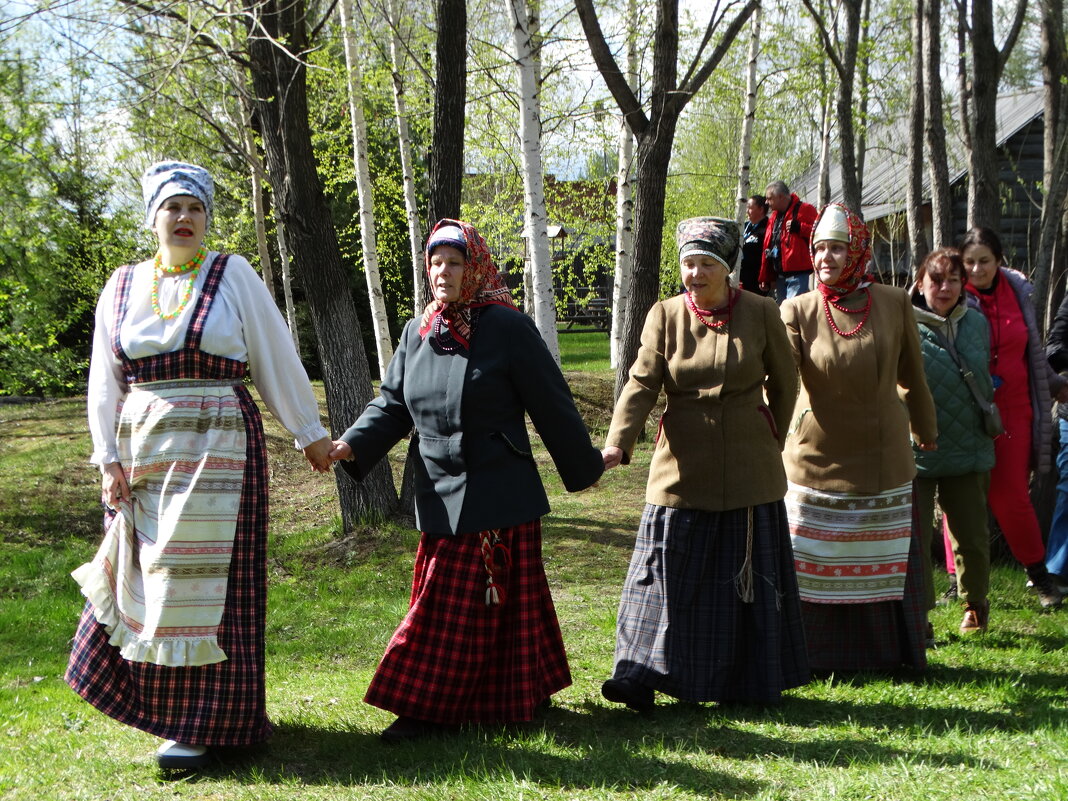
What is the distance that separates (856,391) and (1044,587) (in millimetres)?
2143

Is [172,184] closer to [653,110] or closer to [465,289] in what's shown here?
[465,289]

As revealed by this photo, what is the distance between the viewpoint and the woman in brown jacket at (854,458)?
4.52 m

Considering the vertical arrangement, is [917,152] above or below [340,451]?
above

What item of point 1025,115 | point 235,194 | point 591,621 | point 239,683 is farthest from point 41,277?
point 1025,115

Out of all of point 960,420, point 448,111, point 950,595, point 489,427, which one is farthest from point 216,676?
point 448,111

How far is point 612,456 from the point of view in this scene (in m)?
4.11

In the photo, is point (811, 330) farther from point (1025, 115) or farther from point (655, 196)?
point (1025, 115)

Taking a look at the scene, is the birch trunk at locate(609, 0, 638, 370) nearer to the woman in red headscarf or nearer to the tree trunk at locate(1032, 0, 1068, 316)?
the tree trunk at locate(1032, 0, 1068, 316)

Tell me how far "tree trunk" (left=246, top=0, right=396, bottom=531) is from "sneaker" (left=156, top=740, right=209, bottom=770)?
A: 175 inches

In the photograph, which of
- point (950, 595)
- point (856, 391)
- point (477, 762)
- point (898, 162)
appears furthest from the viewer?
point (898, 162)

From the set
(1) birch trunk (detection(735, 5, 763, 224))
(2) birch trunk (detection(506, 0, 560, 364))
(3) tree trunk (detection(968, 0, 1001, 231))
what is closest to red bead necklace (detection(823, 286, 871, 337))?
(3) tree trunk (detection(968, 0, 1001, 231))

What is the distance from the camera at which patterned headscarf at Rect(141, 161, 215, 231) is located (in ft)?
12.3

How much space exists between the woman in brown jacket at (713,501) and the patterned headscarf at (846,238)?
53cm

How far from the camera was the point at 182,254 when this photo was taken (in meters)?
3.82
